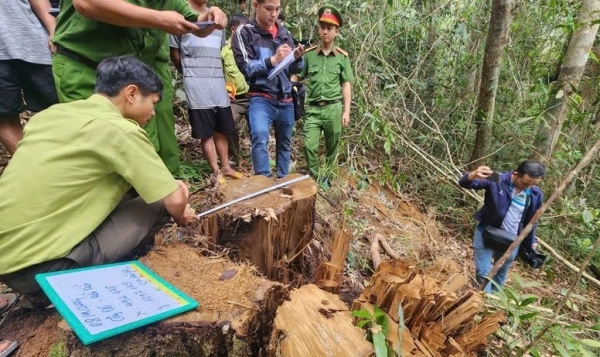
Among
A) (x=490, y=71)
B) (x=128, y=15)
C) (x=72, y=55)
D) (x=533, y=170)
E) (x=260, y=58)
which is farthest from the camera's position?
(x=490, y=71)

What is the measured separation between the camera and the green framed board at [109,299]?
153 cm

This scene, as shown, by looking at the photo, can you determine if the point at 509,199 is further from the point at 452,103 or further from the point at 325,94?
the point at 452,103

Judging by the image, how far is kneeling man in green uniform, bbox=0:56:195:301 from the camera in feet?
5.98

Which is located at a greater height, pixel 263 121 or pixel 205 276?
pixel 263 121

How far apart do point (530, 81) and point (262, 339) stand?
7.30 meters

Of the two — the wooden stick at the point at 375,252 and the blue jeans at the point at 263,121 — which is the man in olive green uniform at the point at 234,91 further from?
the wooden stick at the point at 375,252

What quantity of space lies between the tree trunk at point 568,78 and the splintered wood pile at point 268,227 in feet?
14.3

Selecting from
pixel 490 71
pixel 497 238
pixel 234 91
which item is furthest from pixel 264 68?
pixel 490 71

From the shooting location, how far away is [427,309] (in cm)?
203

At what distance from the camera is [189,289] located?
1.95 metres

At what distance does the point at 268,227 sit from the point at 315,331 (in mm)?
971

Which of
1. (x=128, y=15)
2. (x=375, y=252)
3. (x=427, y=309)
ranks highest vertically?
(x=128, y=15)

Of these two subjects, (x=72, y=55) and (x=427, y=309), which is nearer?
(x=427, y=309)

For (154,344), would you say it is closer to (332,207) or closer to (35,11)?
(35,11)
